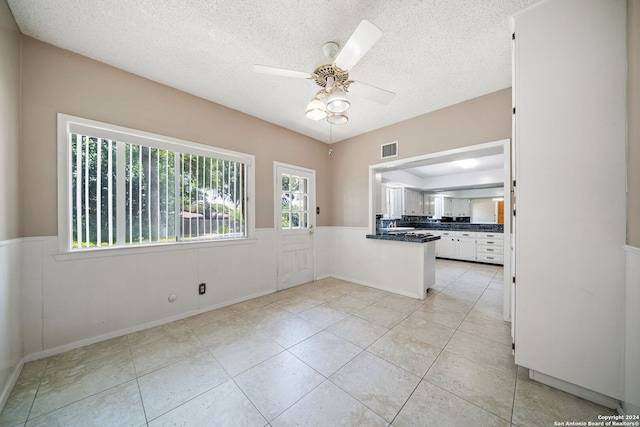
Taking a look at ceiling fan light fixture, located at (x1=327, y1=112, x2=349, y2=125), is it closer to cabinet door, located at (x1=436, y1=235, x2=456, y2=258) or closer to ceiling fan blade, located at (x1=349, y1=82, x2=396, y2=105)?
ceiling fan blade, located at (x1=349, y1=82, x2=396, y2=105)

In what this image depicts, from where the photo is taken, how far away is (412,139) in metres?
3.42

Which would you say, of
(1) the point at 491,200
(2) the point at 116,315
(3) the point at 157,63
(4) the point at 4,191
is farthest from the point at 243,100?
(1) the point at 491,200

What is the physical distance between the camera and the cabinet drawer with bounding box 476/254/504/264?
537 centimetres

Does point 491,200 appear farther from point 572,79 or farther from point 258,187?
point 258,187

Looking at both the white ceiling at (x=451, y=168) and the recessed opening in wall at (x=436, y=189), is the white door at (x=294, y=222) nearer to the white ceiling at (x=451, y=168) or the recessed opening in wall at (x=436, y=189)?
the recessed opening in wall at (x=436, y=189)

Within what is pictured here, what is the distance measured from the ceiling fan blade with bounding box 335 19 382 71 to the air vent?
2206mm

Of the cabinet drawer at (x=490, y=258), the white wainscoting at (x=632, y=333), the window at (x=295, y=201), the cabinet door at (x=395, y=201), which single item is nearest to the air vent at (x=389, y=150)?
the window at (x=295, y=201)

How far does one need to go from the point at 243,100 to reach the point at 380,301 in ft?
11.0

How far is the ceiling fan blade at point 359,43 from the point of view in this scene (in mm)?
1322

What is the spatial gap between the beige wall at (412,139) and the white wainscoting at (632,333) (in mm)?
1928

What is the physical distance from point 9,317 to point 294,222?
3.04 metres

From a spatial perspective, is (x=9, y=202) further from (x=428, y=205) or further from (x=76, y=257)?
(x=428, y=205)

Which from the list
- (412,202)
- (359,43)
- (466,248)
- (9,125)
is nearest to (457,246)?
(466,248)

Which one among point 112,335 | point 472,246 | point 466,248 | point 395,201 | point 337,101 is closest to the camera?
point 337,101
